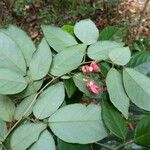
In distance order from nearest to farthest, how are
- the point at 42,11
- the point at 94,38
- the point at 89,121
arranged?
the point at 89,121 < the point at 94,38 < the point at 42,11

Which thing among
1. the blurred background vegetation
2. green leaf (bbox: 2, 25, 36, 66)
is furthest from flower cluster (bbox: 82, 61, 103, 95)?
the blurred background vegetation

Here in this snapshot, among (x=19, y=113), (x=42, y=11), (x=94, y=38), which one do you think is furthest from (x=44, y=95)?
(x=42, y=11)

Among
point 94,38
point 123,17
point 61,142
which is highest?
point 94,38

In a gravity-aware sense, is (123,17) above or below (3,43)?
below

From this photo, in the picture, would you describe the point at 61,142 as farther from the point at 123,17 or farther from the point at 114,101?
the point at 123,17

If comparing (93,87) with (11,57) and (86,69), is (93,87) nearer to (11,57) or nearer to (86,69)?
(86,69)

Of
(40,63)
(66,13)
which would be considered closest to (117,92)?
(40,63)

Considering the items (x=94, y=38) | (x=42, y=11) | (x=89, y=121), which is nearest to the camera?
(x=89, y=121)

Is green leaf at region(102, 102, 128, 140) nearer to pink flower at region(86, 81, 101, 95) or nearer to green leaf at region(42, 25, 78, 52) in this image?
pink flower at region(86, 81, 101, 95)
